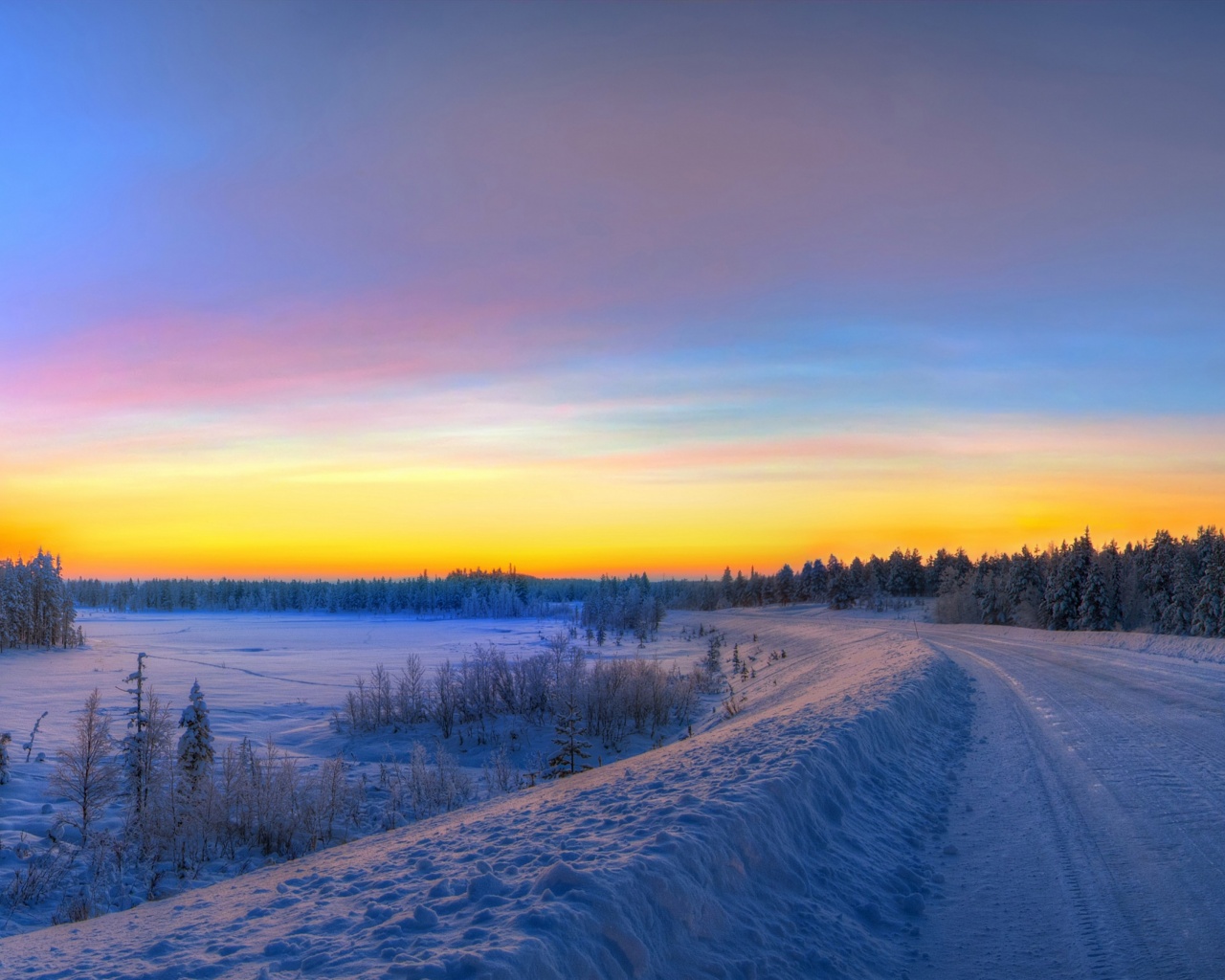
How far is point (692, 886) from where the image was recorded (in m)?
5.96

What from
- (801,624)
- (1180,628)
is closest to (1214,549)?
(1180,628)

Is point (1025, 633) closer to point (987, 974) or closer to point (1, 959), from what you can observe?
point (987, 974)

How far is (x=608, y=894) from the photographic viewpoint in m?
5.46

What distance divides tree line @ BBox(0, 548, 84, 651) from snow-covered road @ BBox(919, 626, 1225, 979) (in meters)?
90.4

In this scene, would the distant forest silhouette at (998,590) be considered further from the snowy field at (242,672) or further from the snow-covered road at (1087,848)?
the snow-covered road at (1087,848)

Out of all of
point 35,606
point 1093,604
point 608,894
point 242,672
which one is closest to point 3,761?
point 608,894

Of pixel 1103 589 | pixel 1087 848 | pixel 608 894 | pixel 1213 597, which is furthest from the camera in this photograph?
pixel 1103 589

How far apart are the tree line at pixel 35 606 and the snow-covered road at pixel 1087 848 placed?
90.4 m

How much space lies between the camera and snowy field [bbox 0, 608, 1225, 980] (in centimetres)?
535

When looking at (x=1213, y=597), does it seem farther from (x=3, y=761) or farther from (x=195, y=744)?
(x=3, y=761)

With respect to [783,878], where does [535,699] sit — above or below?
below

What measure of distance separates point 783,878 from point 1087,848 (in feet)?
11.6

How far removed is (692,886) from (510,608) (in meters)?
160

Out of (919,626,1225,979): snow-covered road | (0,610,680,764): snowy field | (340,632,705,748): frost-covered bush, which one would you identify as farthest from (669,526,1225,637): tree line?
(919,626,1225,979): snow-covered road
